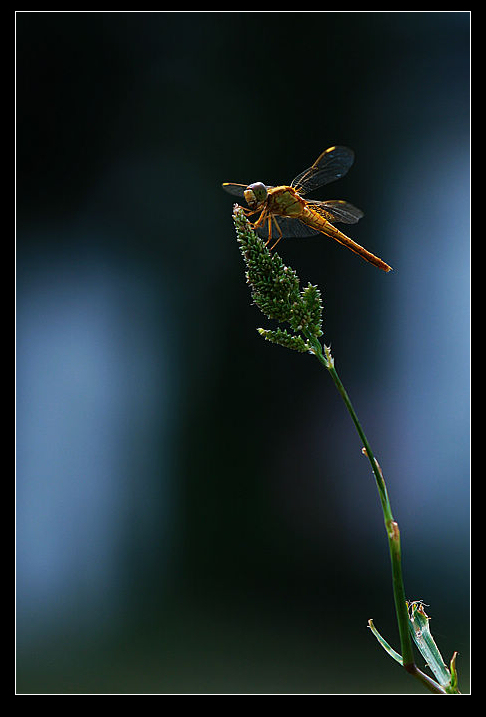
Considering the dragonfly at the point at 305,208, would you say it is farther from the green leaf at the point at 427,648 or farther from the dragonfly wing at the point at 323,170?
the green leaf at the point at 427,648

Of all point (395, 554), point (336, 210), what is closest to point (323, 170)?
point (336, 210)

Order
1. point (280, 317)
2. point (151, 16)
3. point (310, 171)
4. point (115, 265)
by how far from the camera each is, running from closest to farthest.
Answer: point (280, 317) < point (310, 171) < point (151, 16) < point (115, 265)

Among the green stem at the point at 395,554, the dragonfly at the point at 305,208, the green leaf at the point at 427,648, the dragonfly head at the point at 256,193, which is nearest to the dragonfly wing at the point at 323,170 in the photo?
the dragonfly at the point at 305,208

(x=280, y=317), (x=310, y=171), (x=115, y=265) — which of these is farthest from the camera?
(x=115, y=265)

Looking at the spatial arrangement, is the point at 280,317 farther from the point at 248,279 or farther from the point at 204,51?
the point at 204,51

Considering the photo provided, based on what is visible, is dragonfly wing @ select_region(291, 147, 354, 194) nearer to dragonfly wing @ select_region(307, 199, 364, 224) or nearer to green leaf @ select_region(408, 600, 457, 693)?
dragonfly wing @ select_region(307, 199, 364, 224)

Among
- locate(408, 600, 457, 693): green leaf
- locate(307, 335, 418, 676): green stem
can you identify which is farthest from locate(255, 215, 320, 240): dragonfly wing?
locate(408, 600, 457, 693): green leaf

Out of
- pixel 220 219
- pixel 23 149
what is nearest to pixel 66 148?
pixel 23 149

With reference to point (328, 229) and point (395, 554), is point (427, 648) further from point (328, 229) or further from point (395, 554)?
point (328, 229)
